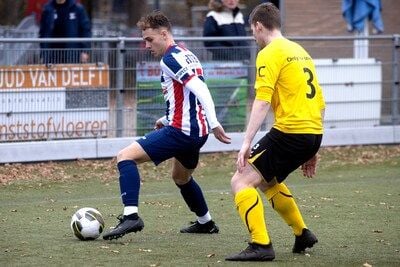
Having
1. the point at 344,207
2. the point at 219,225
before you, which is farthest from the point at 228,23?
the point at 219,225

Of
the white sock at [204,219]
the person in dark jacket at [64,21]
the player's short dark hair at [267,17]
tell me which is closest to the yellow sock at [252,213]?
the player's short dark hair at [267,17]

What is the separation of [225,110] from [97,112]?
198 centimetres

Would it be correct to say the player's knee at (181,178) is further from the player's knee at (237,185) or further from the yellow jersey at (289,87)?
the yellow jersey at (289,87)

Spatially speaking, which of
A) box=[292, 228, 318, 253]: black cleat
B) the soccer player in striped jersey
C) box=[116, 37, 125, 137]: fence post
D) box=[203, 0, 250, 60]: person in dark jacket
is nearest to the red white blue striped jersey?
the soccer player in striped jersey

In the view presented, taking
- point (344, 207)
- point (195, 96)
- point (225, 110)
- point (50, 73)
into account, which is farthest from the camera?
point (225, 110)

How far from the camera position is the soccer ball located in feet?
30.5

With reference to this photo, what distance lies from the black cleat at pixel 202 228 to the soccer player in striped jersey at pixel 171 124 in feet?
1.90

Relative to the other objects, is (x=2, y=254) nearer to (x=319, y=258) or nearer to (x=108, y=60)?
(x=319, y=258)

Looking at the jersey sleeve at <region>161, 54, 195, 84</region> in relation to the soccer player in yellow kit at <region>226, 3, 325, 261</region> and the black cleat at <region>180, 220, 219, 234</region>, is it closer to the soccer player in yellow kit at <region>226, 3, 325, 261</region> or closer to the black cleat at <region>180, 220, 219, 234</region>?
the soccer player in yellow kit at <region>226, 3, 325, 261</region>

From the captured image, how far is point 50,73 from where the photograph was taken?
14.6m

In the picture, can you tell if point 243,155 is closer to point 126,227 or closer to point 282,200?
point 282,200

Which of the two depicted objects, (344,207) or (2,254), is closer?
(2,254)

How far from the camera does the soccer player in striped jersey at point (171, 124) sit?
9.19m

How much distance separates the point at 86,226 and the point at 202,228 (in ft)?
3.84
